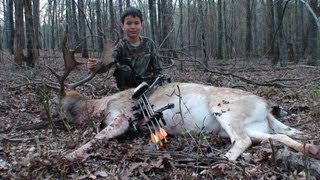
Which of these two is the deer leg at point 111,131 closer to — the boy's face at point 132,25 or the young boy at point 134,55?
the young boy at point 134,55

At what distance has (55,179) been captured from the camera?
388cm

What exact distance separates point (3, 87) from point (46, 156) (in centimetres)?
569

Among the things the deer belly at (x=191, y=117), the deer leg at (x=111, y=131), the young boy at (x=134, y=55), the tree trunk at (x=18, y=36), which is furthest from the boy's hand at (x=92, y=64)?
the tree trunk at (x=18, y=36)

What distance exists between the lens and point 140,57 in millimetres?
6465

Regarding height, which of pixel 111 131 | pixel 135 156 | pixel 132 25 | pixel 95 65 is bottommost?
pixel 135 156

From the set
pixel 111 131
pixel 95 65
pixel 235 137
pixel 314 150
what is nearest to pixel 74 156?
pixel 111 131

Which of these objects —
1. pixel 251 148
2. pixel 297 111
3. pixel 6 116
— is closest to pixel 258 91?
pixel 297 111

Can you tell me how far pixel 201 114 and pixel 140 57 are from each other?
1.55m

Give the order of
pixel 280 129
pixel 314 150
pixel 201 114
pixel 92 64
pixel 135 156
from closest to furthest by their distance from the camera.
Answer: pixel 314 150 < pixel 135 156 < pixel 280 129 < pixel 201 114 < pixel 92 64

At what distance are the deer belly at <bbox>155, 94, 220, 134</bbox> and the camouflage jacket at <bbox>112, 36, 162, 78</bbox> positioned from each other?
0.94 m

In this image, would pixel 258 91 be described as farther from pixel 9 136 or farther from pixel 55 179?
pixel 55 179

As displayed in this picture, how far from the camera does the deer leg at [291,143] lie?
3.82m

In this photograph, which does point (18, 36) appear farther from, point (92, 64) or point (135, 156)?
point (135, 156)

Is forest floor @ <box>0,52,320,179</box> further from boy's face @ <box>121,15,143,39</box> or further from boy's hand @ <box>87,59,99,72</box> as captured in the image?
boy's face @ <box>121,15,143,39</box>
